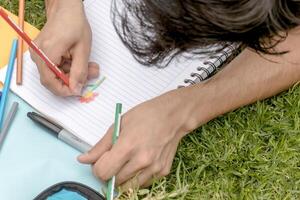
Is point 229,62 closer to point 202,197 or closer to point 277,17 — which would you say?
point 202,197

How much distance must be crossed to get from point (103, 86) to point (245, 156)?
1.38 feet

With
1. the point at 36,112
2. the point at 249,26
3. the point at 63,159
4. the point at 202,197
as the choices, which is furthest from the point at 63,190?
the point at 249,26

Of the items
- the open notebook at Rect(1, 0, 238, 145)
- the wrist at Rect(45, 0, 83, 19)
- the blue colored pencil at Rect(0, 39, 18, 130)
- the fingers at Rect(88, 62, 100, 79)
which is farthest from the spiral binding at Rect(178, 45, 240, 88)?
the blue colored pencil at Rect(0, 39, 18, 130)

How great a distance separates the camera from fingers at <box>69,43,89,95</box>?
1.58m

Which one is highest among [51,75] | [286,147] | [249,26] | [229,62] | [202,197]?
[249,26]

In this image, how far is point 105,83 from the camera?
1.69 m

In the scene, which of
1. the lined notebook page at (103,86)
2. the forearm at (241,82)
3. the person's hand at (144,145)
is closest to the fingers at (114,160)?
the person's hand at (144,145)

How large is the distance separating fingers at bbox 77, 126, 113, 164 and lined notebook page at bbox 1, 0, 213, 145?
0.08 m

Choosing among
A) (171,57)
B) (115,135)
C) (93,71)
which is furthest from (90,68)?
(171,57)

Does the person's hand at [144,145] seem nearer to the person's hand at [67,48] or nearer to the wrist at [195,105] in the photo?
the wrist at [195,105]

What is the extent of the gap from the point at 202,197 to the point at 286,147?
0.29 metres

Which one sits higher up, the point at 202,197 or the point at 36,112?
the point at 36,112

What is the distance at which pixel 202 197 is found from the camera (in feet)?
5.53

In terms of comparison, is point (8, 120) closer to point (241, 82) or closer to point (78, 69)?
point (78, 69)
